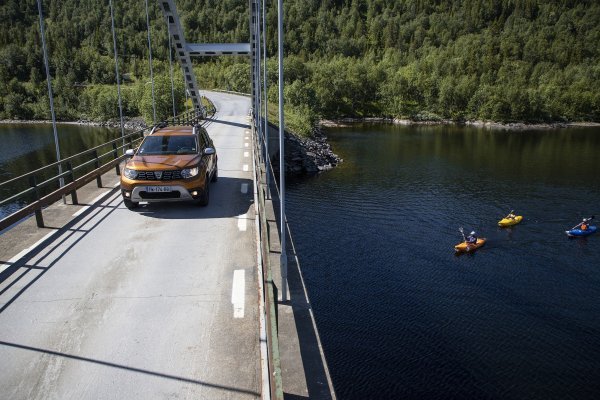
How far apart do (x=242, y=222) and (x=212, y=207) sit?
1691 millimetres

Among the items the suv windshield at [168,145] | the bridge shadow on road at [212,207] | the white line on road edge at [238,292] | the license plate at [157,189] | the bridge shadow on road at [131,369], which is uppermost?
the suv windshield at [168,145]

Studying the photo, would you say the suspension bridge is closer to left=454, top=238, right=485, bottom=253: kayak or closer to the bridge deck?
the bridge deck

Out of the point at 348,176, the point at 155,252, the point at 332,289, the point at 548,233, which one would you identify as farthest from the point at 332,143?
the point at 155,252

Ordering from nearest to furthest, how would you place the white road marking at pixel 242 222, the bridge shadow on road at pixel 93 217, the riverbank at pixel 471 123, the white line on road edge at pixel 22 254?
1. the bridge shadow on road at pixel 93 217
2. the white line on road edge at pixel 22 254
3. the white road marking at pixel 242 222
4. the riverbank at pixel 471 123

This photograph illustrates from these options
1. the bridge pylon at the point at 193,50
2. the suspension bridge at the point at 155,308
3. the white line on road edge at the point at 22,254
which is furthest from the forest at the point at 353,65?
the white line on road edge at the point at 22,254

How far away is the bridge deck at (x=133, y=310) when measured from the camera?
5.37 metres

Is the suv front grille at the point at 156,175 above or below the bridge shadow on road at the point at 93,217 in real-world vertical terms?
above

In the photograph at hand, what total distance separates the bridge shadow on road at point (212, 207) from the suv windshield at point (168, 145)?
4.84ft

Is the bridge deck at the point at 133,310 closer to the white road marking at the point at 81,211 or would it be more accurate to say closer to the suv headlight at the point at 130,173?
the white road marking at the point at 81,211

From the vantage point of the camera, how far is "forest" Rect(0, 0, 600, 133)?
325 feet

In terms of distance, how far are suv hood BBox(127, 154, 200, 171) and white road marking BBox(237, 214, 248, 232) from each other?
184 centimetres

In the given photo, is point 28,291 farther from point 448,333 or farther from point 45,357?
point 448,333

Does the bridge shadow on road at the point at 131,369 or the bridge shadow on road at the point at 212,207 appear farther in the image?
the bridge shadow on road at the point at 212,207

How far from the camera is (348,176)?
4388 centimetres
